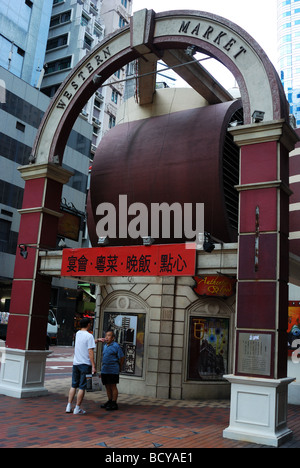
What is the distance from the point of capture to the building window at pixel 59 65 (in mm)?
45781

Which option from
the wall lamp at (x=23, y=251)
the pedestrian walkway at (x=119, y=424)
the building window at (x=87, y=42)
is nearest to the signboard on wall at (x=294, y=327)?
the pedestrian walkway at (x=119, y=424)

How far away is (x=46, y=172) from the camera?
11.7 m

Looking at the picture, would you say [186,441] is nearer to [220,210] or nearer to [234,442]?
[234,442]

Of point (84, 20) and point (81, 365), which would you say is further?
point (84, 20)

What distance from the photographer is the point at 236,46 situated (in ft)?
30.7

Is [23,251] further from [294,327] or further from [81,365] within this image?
[294,327]

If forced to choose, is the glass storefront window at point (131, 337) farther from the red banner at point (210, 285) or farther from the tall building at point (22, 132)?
the tall building at point (22, 132)

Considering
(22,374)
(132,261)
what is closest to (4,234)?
(22,374)

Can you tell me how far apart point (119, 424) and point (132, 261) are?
10.9 ft

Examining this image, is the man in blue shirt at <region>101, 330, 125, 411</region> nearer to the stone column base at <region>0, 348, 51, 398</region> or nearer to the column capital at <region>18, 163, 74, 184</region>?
the stone column base at <region>0, 348, 51, 398</region>

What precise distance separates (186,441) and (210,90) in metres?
9.63

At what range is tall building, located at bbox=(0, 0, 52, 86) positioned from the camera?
3662 cm
